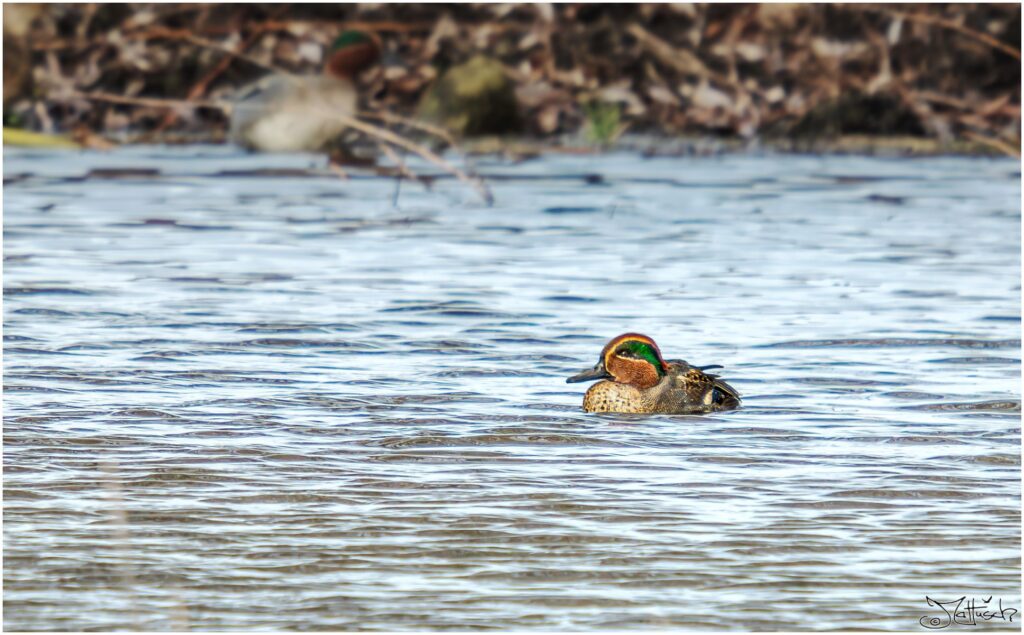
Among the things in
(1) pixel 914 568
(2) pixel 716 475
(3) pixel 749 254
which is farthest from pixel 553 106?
(1) pixel 914 568

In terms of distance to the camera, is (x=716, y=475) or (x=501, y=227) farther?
(x=501, y=227)

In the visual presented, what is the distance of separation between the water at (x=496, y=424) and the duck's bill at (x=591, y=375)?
0.11 metres

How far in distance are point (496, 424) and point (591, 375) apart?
2.38 ft

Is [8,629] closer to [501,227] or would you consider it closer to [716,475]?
[716,475]

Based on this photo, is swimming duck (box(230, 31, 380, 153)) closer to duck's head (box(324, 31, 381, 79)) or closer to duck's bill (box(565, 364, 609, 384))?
duck's head (box(324, 31, 381, 79))

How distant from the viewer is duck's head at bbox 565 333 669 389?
788 cm

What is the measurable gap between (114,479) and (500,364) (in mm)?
2589

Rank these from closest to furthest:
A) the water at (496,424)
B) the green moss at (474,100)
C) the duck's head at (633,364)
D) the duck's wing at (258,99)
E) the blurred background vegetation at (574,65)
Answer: the water at (496,424), the duck's head at (633,364), the duck's wing at (258,99), the blurred background vegetation at (574,65), the green moss at (474,100)

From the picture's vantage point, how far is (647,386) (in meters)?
7.90

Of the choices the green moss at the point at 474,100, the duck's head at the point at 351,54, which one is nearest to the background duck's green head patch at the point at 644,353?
the duck's head at the point at 351,54

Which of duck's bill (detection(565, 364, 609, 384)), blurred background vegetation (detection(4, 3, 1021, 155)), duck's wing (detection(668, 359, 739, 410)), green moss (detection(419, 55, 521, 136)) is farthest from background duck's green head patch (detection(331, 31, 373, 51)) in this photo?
duck's wing (detection(668, 359, 739, 410))

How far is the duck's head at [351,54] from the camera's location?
16516 mm

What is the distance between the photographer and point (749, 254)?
41.3 ft

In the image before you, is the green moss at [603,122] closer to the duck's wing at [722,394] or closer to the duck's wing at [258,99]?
the duck's wing at [258,99]
